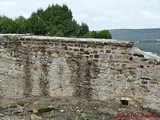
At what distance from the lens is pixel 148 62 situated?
33.6 ft

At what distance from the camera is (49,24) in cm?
3700

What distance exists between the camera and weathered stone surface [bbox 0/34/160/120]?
34.0 ft

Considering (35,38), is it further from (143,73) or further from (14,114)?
(143,73)

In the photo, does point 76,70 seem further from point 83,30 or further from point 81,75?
point 83,30

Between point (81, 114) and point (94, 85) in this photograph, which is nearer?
point (81, 114)

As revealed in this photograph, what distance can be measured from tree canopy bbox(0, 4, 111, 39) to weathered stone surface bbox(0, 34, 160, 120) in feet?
73.8

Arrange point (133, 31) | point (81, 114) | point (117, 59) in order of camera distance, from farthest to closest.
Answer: point (133, 31)
point (117, 59)
point (81, 114)

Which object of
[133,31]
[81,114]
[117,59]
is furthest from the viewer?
[133,31]

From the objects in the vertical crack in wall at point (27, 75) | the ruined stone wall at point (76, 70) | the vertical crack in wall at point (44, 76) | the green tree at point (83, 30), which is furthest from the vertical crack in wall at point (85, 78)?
the green tree at point (83, 30)

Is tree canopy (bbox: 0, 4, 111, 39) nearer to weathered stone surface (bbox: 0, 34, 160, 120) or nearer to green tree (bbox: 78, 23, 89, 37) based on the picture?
green tree (bbox: 78, 23, 89, 37)

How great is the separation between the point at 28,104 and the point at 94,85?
5.84 feet

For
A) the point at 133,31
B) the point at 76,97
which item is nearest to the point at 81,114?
the point at 76,97

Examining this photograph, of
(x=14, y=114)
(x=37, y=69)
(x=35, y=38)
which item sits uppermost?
(x=35, y=38)

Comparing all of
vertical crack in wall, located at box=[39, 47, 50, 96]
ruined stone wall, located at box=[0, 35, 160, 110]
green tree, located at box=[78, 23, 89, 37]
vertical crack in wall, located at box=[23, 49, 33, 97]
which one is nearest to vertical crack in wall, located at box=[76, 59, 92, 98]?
ruined stone wall, located at box=[0, 35, 160, 110]
